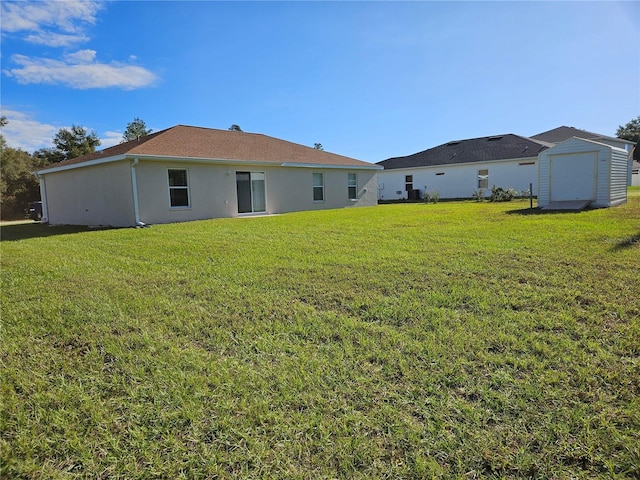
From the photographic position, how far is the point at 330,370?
2.89 metres

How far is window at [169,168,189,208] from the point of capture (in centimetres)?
1421

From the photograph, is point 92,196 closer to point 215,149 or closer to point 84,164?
point 84,164

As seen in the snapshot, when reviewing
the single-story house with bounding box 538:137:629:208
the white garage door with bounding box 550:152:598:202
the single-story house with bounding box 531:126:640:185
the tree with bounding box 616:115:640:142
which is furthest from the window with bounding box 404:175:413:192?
the tree with bounding box 616:115:640:142

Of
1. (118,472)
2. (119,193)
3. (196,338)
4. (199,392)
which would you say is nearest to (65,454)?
(118,472)

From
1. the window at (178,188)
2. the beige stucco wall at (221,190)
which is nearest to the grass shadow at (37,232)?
the beige stucco wall at (221,190)

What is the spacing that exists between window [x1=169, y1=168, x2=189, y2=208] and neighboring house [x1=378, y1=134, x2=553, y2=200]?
1940 cm

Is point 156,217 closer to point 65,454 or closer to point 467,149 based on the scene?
point 65,454

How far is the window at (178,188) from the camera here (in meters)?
14.2

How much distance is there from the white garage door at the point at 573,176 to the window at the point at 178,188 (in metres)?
13.7

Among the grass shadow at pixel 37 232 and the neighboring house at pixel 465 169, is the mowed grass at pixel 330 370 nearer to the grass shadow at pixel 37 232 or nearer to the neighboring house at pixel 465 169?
the grass shadow at pixel 37 232

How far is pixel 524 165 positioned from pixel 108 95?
26.2 meters

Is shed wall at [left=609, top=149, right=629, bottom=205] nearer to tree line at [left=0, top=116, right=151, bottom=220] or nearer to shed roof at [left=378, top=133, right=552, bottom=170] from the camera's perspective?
shed roof at [left=378, top=133, right=552, bottom=170]

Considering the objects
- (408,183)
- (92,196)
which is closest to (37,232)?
(92,196)

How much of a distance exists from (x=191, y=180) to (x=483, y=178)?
2065 cm
